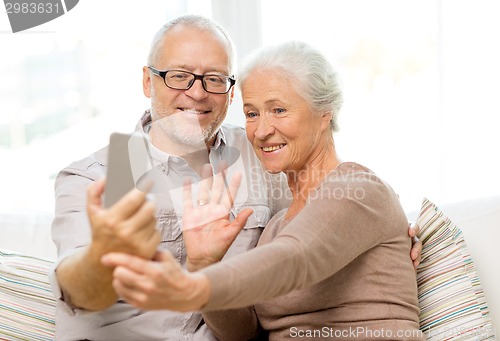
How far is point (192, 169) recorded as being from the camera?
240 centimetres

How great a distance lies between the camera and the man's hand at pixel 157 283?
122 cm

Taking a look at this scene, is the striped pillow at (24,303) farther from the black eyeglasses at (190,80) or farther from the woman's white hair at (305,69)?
the woman's white hair at (305,69)

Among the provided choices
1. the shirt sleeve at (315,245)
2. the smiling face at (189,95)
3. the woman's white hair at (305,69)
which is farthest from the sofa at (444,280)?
the smiling face at (189,95)

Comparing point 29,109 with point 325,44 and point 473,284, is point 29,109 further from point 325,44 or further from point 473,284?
point 473,284

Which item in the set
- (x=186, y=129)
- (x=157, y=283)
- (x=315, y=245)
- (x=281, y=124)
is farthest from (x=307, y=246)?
(x=186, y=129)

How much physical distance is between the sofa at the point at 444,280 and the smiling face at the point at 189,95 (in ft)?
1.97

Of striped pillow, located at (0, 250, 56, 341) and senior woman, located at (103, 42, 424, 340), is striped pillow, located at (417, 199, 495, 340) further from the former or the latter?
striped pillow, located at (0, 250, 56, 341)

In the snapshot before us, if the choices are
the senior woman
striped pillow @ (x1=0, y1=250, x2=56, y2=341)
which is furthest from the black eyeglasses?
striped pillow @ (x1=0, y1=250, x2=56, y2=341)

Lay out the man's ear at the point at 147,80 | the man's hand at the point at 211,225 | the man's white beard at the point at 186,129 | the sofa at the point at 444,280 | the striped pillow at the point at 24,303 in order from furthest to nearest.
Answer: the man's ear at the point at 147,80
the man's white beard at the point at 186,129
the striped pillow at the point at 24,303
the sofa at the point at 444,280
the man's hand at the point at 211,225

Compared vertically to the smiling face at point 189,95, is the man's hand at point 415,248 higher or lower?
lower

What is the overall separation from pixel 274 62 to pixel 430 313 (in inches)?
34.0

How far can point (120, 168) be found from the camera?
1.40m

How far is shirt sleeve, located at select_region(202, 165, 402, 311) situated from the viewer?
1.35 metres

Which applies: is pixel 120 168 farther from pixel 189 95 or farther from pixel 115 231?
pixel 189 95
